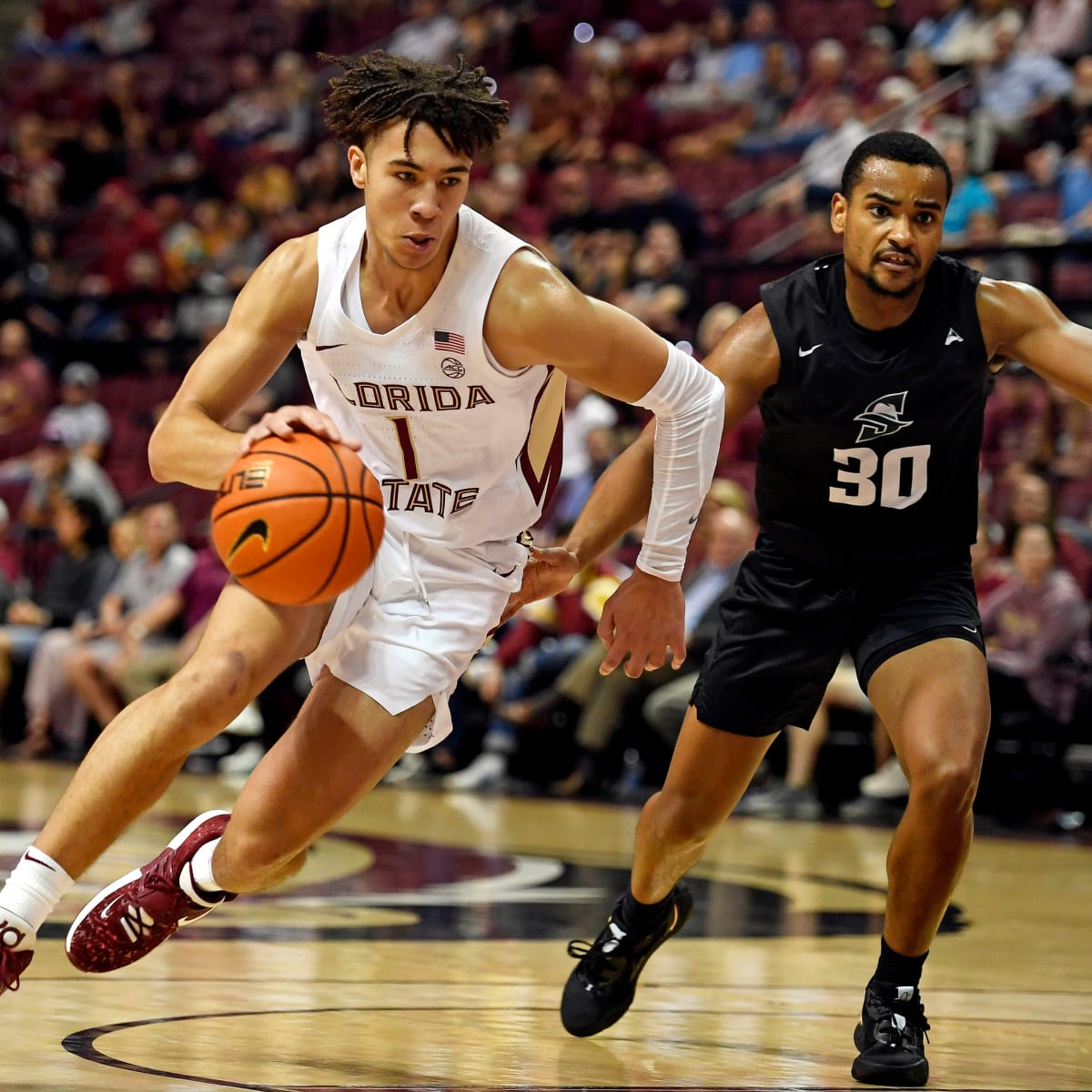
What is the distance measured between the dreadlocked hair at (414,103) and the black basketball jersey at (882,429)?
3.15 feet

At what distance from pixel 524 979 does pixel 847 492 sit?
66.5 inches

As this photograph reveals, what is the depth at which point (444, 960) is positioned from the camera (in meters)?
5.21

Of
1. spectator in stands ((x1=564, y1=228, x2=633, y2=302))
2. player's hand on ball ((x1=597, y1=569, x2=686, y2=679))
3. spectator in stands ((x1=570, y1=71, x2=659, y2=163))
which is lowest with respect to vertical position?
player's hand on ball ((x1=597, y1=569, x2=686, y2=679))

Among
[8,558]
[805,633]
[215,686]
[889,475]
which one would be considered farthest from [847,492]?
[8,558]

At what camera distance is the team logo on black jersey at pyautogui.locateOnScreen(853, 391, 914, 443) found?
168 inches

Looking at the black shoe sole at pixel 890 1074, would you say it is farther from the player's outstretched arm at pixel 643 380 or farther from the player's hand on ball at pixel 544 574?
the player's hand on ball at pixel 544 574

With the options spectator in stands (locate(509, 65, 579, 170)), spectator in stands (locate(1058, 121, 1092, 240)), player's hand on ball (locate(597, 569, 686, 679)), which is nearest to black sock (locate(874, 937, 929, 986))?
player's hand on ball (locate(597, 569, 686, 679))

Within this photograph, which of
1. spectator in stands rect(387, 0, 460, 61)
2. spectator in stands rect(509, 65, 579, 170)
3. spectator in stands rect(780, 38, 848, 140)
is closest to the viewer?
spectator in stands rect(780, 38, 848, 140)

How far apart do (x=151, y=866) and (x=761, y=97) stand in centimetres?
1133

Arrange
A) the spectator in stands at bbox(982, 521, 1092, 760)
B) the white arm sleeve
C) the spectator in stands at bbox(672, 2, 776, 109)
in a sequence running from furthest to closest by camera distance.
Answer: the spectator in stands at bbox(672, 2, 776, 109)
the spectator in stands at bbox(982, 521, 1092, 760)
the white arm sleeve

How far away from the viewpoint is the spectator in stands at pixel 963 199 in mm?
11211

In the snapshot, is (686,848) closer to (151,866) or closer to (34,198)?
(151,866)

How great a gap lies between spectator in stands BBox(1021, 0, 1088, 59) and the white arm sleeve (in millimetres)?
9176

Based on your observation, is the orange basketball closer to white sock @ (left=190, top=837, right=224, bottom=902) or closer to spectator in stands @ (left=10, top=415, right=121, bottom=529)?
white sock @ (left=190, top=837, right=224, bottom=902)
